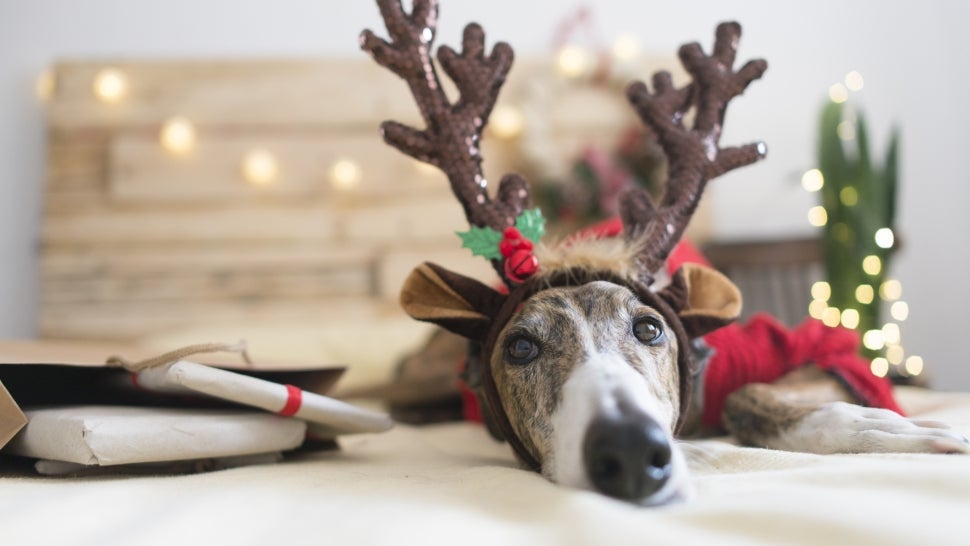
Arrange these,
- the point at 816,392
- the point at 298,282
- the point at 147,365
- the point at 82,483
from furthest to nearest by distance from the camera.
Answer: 1. the point at 298,282
2. the point at 816,392
3. the point at 147,365
4. the point at 82,483

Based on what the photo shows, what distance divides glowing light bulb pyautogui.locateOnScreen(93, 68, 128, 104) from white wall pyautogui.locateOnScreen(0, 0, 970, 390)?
0.26m

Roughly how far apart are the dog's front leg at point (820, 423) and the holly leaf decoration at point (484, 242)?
52 cm

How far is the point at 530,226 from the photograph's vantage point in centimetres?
119

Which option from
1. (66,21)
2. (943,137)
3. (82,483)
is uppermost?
(66,21)

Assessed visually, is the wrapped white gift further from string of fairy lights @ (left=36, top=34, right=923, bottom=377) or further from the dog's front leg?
string of fairy lights @ (left=36, top=34, right=923, bottom=377)

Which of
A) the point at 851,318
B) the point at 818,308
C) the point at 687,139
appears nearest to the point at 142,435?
the point at 687,139

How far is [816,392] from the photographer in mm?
1307

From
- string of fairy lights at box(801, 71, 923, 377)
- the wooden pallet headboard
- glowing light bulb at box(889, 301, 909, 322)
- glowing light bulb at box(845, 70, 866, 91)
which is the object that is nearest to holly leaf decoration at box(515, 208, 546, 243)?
string of fairy lights at box(801, 71, 923, 377)

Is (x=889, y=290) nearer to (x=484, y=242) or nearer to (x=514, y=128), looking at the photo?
(x=514, y=128)

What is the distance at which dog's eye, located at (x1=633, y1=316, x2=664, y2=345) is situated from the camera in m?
1.04

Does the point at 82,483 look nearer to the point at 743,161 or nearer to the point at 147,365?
the point at 147,365

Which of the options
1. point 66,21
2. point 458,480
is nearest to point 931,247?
point 458,480

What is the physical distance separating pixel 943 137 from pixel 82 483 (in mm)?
3879

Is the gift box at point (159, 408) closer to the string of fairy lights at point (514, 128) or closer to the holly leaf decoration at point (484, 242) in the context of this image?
the holly leaf decoration at point (484, 242)
